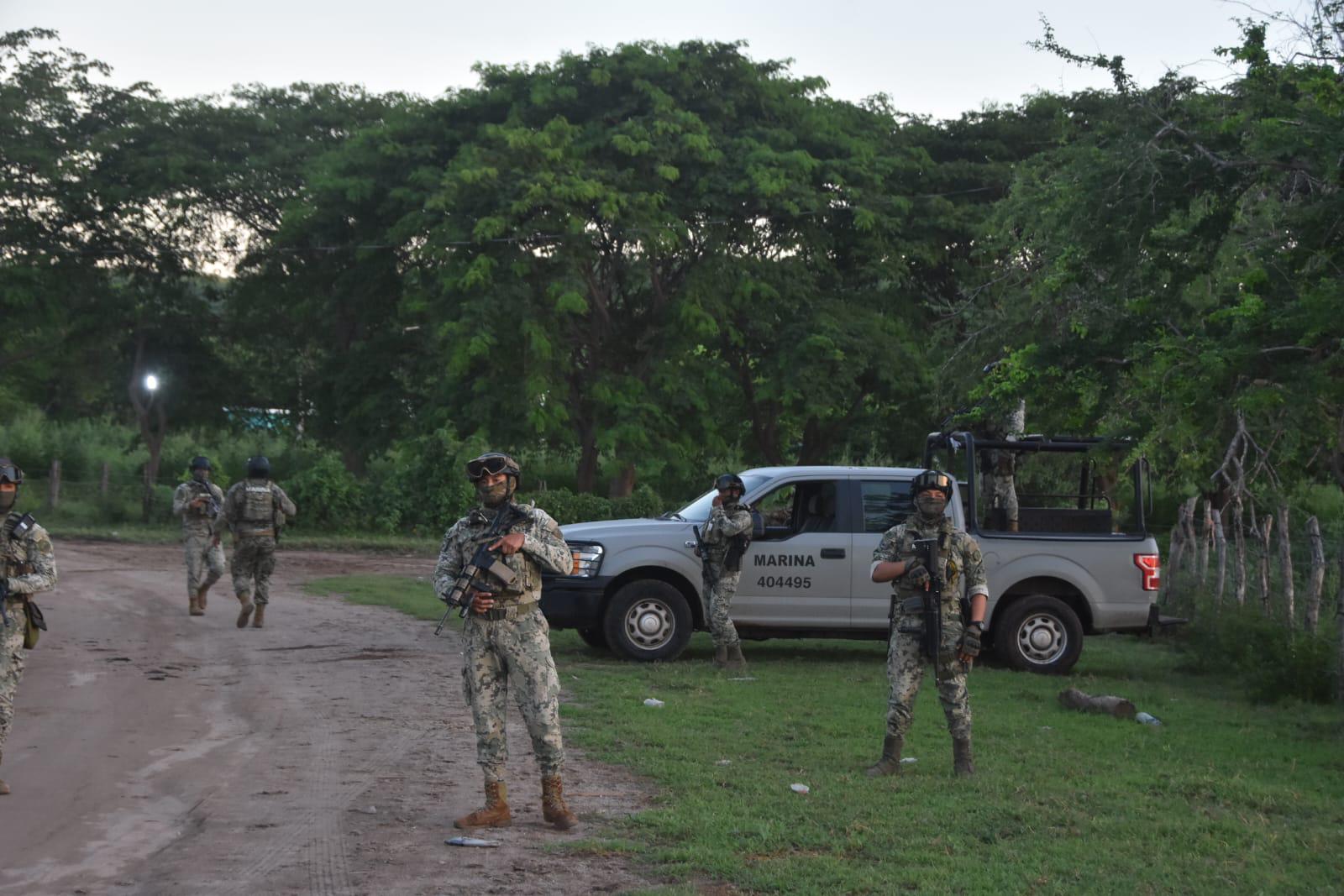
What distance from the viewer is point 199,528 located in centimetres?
1688

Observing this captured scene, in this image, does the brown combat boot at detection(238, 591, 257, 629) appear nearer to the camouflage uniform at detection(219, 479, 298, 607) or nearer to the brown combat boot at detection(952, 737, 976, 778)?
the camouflage uniform at detection(219, 479, 298, 607)

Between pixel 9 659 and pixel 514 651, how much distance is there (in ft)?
9.27

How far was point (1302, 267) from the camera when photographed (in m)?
11.7

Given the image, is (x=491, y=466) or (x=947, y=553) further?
(x=947, y=553)

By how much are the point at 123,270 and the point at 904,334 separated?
64.9 feet

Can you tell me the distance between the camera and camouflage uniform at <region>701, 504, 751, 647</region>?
12.9 metres

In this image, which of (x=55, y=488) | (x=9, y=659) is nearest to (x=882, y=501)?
(x=9, y=659)

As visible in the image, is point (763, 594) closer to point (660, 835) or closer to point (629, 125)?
point (660, 835)

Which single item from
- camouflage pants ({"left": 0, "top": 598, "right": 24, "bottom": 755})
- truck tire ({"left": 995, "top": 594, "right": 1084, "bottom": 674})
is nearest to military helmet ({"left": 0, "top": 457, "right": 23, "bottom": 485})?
camouflage pants ({"left": 0, "top": 598, "right": 24, "bottom": 755})

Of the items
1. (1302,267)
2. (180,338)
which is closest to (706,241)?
(180,338)

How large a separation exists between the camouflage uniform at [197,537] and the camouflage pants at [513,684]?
10.3 metres

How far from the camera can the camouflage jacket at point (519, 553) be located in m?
7.24

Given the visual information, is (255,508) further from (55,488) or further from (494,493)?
(55,488)

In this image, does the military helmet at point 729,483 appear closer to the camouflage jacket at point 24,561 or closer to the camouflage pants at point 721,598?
the camouflage pants at point 721,598
